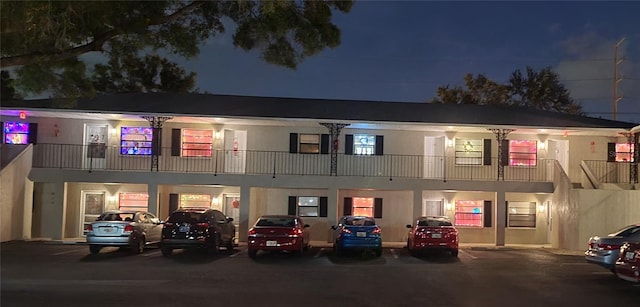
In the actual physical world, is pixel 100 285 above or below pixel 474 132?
below

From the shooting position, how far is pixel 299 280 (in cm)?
1366

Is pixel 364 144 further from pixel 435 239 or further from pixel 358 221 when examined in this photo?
pixel 435 239

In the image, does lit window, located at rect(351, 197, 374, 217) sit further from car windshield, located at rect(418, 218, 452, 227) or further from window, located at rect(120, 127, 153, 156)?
window, located at rect(120, 127, 153, 156)

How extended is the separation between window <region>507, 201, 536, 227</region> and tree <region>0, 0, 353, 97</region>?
17738 mm

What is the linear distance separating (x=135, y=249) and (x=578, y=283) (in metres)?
13.4

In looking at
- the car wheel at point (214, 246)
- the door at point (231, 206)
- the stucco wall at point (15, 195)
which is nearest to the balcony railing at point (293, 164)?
the door at point (231, 206)

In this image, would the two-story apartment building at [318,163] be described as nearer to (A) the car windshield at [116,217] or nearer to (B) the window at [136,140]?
(B) the window at [136,140]

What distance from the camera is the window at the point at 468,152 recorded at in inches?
1013

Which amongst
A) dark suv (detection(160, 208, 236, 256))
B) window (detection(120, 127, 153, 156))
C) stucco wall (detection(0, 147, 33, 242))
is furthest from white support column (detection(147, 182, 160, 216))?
dark suv (detection(160, 208, 236, 256))

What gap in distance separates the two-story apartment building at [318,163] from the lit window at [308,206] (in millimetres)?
64

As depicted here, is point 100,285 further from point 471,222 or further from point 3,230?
point 471,222

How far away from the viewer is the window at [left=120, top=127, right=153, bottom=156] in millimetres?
25172

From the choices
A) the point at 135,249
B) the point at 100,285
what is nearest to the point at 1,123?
the point at 135,249

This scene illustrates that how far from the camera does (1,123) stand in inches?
975
